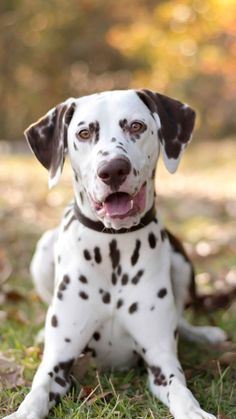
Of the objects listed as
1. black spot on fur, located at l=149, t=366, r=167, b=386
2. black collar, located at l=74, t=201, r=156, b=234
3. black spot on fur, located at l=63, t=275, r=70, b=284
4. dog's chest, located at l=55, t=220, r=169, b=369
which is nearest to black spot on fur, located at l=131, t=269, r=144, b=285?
dog's chest, located at l=55, t=220, r=169, b=369

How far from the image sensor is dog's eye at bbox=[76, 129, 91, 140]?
3.63 meters

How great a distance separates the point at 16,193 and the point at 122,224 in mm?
6839

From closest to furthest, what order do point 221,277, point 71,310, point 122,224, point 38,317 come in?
point 122,224, point 71,310, point 38,317, point 221,277

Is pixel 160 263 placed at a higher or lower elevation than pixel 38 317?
higher

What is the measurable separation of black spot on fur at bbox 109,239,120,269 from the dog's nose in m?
0.55

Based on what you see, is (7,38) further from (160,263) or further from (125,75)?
(160,263)

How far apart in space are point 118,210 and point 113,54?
74.9 ft

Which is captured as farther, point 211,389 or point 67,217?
point 67,217

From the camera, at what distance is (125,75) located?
25422mm

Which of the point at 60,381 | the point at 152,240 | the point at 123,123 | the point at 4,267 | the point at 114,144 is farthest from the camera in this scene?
the point at 4,267

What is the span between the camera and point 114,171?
11.0 feet

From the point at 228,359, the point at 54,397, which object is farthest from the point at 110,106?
the point at 228,359

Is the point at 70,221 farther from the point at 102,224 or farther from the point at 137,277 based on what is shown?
the point at 137,277

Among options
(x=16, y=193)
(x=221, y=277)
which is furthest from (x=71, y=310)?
(x=16, y=193)
